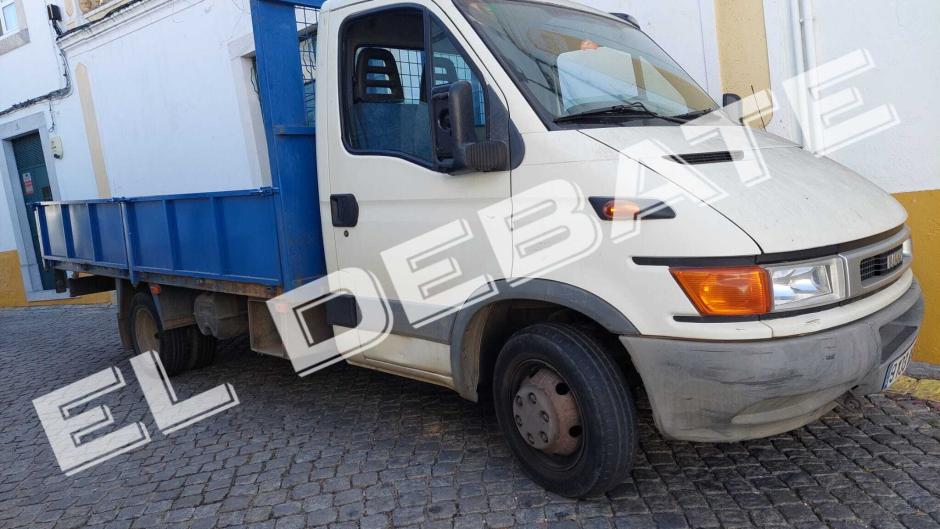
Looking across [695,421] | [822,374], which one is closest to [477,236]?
[695,421]

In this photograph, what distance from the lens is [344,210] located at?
149 inches

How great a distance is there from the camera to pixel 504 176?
3064mm

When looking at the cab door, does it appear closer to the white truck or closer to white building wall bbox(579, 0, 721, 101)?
the white truck

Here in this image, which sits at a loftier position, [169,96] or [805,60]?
[169,96]

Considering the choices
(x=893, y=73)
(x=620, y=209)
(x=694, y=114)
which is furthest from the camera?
(x=893, y=73)

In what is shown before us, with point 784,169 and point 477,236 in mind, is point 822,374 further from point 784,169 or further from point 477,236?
point 477,236

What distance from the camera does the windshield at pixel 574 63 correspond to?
314 centimetres

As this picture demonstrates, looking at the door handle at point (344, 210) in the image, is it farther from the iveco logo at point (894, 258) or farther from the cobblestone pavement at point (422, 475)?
the iveco logo at point (894, 258)

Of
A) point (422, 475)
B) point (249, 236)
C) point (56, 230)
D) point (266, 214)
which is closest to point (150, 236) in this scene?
point (249, 236)

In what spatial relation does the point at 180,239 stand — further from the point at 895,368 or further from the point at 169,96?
the point at 169,96

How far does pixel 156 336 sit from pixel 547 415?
4086mm

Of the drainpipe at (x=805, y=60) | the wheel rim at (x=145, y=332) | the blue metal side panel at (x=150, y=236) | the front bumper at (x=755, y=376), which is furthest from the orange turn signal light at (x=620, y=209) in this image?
the wheel rim at (x=145, y=332)

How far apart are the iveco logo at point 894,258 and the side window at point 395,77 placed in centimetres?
180

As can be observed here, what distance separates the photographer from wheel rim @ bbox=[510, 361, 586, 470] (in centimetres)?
301
